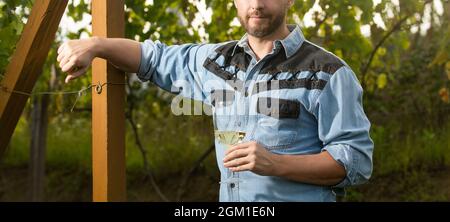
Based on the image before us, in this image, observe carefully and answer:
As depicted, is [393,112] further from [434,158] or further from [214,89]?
[214,89]

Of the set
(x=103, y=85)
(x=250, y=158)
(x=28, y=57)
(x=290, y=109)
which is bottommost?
(x=250, y=158)

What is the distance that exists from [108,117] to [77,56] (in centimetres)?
24

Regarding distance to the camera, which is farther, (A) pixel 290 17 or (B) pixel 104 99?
(A) pixel 290 17

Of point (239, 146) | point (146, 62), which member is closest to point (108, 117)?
point (146, 62)

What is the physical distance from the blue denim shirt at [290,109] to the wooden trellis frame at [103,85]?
1.06ft

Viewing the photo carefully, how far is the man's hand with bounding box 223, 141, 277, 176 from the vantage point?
70.4 inches

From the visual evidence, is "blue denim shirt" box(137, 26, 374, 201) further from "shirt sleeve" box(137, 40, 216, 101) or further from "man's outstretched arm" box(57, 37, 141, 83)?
"man's outstretched arm" box(57, 37, 141, 83)

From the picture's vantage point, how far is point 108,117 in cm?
212

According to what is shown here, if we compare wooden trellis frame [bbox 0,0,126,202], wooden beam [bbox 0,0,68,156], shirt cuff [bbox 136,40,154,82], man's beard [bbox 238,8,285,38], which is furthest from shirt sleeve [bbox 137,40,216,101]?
wooden beam [bbox 0,0,68,156]

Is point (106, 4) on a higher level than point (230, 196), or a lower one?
higher

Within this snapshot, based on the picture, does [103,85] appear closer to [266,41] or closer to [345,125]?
[266,41]

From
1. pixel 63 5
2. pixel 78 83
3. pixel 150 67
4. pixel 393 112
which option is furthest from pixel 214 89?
pixel 393 112
